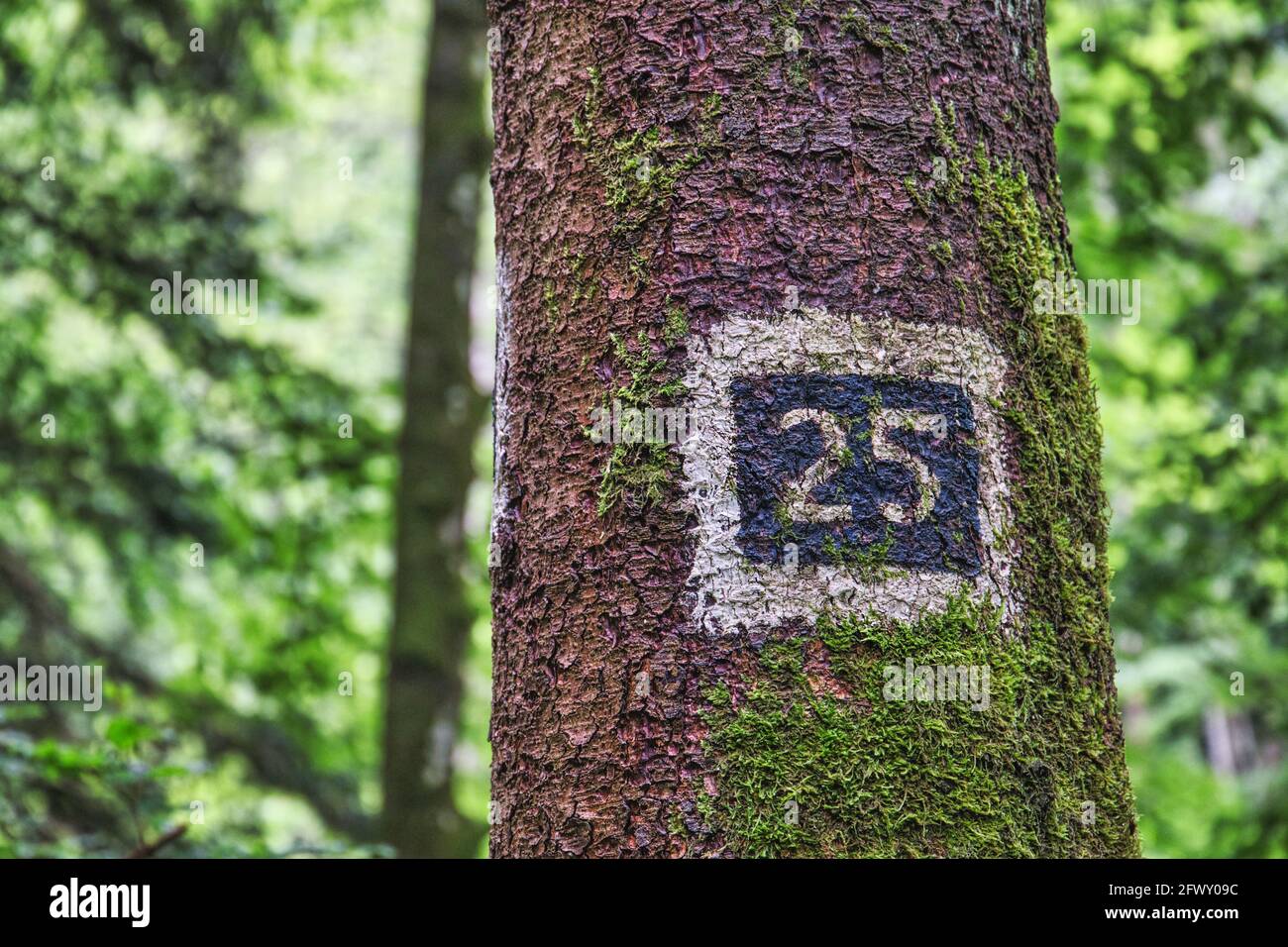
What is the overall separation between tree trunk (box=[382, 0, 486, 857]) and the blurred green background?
30cm

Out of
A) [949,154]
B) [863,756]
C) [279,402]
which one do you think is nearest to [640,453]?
[863,756]

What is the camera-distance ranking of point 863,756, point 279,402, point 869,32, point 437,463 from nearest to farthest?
point 863,756
point 869,32
point 437,463
point 279,402

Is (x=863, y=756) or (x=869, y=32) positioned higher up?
(x=869, y=32)

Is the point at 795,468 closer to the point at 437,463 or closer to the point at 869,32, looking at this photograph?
the point at 869,32

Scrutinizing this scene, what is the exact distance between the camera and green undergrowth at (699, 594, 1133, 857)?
1354 millimetres

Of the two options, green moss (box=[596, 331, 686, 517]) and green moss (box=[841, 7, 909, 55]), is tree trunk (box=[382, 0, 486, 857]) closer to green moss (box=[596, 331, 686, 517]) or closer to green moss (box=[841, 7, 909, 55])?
green moss (box=[596, 331, 686, 517])

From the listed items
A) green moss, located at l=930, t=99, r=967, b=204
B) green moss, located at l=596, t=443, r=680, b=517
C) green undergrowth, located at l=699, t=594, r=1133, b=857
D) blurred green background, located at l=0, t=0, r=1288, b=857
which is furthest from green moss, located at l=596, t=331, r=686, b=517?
blurred green background, located at l=0, t=0, r=1288, b=857

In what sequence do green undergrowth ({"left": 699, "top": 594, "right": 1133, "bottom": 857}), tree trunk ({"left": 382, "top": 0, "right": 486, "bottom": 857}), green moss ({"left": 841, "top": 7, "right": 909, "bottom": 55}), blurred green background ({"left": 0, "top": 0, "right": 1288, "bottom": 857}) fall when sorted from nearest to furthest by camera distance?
1. green undergrowth ({"left": 699, "top": 594, "right": 1133, "bottom": 857})
2. green moss ({"left": 841, "top": 7, "right": 909, "bottom": 55})
3. blurred green background ({"left": 0, "top": 0, "right": 1288, "bottom": 857})
4. tree trunk ({"left": 382, "top": 0, "right": 486, "bottom": 857})

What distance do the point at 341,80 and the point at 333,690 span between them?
13.7 ft

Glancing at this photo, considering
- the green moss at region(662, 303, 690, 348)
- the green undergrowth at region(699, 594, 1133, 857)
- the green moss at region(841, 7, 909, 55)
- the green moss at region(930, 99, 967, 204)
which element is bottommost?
the green undergrowth at region(699, 594, 1133, 857)

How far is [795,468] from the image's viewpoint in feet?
4.63

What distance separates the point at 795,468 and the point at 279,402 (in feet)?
18.2
